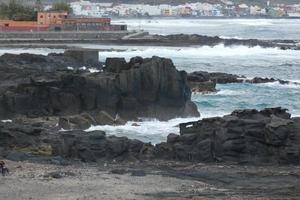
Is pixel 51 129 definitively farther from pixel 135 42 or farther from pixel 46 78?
pixel 135 42

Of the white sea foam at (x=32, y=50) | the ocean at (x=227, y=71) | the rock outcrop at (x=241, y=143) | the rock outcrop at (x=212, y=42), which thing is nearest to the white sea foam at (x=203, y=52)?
the ocean at (x=227, y=71)

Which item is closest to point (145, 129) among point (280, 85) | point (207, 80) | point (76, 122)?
point (76, 122)

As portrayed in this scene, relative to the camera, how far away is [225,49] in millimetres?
94062

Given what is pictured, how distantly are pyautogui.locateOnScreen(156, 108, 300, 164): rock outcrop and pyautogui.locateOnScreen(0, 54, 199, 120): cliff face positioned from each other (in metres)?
8.47

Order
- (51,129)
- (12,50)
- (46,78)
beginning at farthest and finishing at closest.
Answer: (12,50), (46,78), (51,129)

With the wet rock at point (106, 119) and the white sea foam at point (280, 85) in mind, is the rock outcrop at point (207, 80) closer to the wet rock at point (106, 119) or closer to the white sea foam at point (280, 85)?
the white sea foam at point (280, 85)

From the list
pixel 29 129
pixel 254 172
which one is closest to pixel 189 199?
pixel 254 172

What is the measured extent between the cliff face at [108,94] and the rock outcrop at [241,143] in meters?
8.47

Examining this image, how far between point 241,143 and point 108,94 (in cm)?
1054

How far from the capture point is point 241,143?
85.3 feet

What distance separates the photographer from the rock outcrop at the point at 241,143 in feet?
83.9

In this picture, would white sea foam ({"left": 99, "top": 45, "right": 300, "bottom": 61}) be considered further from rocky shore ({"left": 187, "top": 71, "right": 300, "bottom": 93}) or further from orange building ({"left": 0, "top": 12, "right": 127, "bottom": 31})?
rocky shore ({"left": 187, "top": 71, "right": 300, "bottom": 93})

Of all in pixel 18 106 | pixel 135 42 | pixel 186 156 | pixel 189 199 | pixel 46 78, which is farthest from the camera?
pixel 135 42

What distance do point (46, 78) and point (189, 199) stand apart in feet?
61.0
